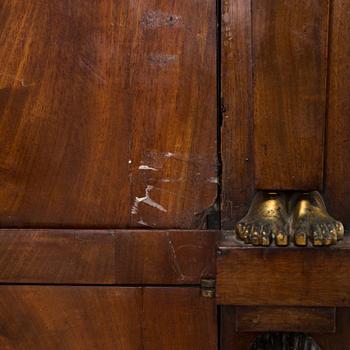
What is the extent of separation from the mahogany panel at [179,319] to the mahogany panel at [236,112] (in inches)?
4.1

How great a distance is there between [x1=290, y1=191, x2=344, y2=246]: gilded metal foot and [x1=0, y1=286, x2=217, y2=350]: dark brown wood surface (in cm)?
16

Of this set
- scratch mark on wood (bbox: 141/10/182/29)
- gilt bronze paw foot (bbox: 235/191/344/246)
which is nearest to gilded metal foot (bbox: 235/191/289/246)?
gilt bronze paw foot (bbox: 235/191/344/246)

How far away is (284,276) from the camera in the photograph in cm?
68

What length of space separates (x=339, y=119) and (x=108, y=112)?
29 centimetres

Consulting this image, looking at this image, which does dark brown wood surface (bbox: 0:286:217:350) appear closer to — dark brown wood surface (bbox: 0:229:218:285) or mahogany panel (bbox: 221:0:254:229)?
dark brown wood surface (bbox: 0:229:218:285)

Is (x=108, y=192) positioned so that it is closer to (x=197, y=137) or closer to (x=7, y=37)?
(x=197, y=137)

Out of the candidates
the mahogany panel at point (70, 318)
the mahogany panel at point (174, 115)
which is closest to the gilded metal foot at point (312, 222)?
the mahogany panel at point (174, 115)

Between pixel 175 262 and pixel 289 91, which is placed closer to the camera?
pixel 289 91

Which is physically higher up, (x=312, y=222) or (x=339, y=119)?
(x=339, y=119)

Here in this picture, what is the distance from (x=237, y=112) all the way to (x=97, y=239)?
24cm

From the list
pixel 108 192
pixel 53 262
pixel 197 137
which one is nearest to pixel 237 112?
pixel 197 137

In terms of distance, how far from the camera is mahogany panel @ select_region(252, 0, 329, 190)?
2.12 ft

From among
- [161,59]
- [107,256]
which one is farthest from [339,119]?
[107,256]

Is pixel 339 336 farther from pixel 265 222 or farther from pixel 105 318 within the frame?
pixel 105 318
